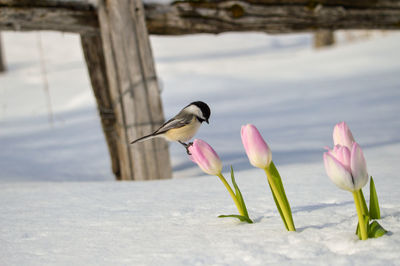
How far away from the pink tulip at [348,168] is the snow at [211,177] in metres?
0.19

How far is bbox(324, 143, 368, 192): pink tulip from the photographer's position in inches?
42.3

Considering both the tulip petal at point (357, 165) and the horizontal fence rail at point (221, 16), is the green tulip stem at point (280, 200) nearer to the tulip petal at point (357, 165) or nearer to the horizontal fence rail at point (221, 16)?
the tulip petal at point (357, 165)

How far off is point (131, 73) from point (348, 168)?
7.36 ft

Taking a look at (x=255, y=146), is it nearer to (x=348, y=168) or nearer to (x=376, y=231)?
(x=348, y=168)

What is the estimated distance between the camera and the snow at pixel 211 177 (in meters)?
1.24

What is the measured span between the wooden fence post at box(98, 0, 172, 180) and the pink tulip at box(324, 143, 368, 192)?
2179mm

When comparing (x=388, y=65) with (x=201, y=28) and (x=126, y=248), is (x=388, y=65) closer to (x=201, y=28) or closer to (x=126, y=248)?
(x=201, y=28)

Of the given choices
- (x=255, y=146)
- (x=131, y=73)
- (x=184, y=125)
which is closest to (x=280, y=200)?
(x=255, y=146)

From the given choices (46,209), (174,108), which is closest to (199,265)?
(46,209)

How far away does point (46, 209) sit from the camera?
1.81m

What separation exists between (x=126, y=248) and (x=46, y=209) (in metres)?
0.66

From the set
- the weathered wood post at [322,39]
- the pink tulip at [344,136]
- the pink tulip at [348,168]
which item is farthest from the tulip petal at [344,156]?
the weathered wood post at [322,39]

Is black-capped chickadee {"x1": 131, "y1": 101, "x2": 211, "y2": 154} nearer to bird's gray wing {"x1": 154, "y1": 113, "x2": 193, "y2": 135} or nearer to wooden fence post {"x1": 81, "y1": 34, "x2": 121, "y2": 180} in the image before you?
bird's gray wing {"x1": 154, "y1": 113, "x2": 193, "y2": 135}

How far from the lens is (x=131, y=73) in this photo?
3123mm
